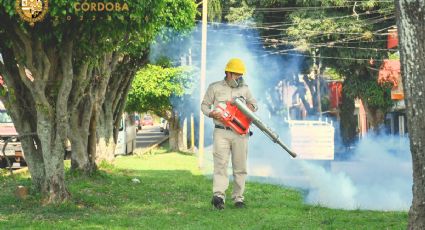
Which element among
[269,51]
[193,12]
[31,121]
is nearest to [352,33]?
[269,51]

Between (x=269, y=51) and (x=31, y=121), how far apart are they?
1093 inches

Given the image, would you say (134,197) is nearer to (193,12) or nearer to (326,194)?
(326,194)

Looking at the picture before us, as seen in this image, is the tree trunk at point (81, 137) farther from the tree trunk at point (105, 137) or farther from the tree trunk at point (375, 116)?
the tree trunk at point (375, 116)

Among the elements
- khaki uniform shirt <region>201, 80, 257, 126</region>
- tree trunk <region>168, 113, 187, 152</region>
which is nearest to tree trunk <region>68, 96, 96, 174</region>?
khaki uniform shirt <region>201, 80, 257, 126</region>

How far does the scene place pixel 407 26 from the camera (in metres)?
6.22

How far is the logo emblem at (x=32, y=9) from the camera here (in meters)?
9.82

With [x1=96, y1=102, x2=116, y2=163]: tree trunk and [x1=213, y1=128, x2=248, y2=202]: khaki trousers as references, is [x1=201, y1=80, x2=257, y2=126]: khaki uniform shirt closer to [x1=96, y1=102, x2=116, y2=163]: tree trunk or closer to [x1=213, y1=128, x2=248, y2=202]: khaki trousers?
[x1=213, y1=128, x2=248, y2=202]: khaki trousers

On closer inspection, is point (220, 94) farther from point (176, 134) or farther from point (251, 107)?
point (176, 134)

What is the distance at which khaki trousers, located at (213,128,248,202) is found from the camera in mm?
10641

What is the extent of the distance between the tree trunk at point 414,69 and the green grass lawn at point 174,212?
2459mm

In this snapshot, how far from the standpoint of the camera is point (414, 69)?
621 centimetres

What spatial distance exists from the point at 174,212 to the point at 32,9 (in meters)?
3.35

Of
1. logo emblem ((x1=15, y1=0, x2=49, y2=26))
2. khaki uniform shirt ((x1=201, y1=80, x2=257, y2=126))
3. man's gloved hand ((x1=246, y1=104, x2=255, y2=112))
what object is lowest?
man's gloved hand ((x1=246, y1=104, x2=255, y2=112))

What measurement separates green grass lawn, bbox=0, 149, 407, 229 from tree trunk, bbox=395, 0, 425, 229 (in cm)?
246
